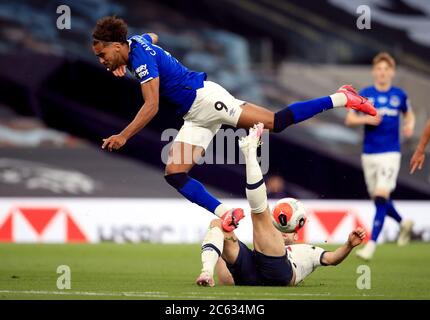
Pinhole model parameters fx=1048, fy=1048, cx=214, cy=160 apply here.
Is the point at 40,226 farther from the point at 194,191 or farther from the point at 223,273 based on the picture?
the point at 223,273

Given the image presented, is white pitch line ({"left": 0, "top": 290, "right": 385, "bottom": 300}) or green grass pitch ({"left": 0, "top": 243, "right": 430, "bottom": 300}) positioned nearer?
white pitch line ({"left": 0, "top": 290, "right": 385, "bottom": 300})

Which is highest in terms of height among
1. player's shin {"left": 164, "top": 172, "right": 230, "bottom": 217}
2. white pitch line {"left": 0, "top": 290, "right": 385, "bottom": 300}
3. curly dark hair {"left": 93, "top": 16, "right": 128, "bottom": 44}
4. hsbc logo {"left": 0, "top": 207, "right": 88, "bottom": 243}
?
hsbc logo {"left": 0, "top": 207, "right": 88, "bottom": 243}

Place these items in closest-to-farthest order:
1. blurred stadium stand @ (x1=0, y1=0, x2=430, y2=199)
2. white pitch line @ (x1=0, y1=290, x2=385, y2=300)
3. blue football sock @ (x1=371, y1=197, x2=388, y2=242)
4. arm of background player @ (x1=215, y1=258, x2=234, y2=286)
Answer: white pitch line @ (x1=0, y1=290, x2=385, y2=300), arm of background player @ (x1=215, y1=258, x2=234, y2=286), blue football sock @ (x1=371, y1=197, x2=388, y2=242), blurred stadium stand @ (x1=0, y1=0, x2=430, y2=199)

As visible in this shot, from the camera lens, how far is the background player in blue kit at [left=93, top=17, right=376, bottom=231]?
8.42 metres

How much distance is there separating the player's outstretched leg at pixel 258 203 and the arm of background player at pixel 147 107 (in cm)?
100

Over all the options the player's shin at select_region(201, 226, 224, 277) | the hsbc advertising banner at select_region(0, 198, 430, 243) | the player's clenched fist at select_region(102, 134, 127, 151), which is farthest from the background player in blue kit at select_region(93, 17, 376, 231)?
the hsbc advertising banner at select_region(0, 198, 430, 243)

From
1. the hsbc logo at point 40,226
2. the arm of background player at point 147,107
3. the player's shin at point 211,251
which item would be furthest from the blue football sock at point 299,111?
the hsbc logo at point 40,226

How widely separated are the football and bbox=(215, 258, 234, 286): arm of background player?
1.86 ft

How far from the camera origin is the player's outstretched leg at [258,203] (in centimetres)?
753

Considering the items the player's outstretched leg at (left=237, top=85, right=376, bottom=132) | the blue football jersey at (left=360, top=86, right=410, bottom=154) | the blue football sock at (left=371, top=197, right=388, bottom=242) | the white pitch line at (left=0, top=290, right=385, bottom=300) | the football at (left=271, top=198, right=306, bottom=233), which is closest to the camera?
the white pitch line at (left=0, top=290, right=385, bottom=300)

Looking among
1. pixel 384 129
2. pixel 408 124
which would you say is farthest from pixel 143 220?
pixel 408 124

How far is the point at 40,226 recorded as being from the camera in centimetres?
1555

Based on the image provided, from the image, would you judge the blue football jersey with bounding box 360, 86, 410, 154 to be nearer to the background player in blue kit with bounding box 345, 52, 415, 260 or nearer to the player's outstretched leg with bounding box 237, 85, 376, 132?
the background player in blue kit with bounding box 345, 52, 415, 260

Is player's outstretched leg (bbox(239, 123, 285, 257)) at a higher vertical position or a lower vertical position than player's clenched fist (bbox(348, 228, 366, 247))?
higher
